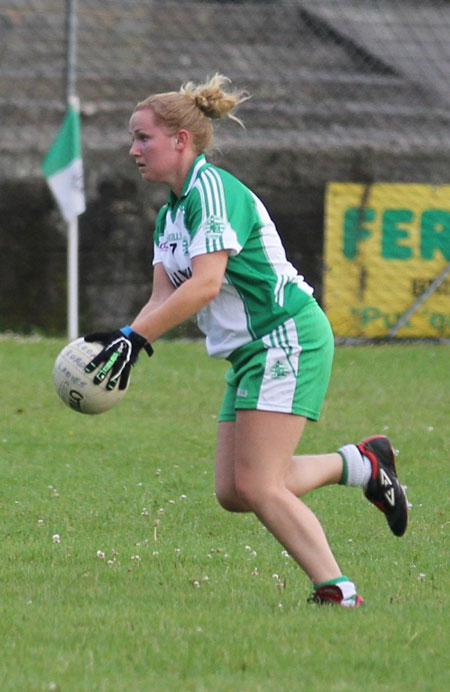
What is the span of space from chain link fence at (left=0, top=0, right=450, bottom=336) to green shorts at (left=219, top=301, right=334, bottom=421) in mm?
11209

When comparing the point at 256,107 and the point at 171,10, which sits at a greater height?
the point at 171,10

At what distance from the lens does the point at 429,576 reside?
18.6 ft

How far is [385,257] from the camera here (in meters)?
16.6

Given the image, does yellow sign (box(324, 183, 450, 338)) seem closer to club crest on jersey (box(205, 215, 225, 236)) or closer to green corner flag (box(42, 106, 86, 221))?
green corner flag (box(42, 106, 86, 221))

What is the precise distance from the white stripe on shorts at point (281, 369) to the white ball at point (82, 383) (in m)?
0.57

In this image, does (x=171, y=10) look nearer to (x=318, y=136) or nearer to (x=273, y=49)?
(x=273, y=49)

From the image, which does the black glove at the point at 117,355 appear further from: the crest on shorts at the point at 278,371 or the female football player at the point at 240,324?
the crest on shorts at the point at 278,371

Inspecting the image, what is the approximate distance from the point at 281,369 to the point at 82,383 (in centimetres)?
78

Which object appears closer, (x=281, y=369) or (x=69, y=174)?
(x=281, y=369)

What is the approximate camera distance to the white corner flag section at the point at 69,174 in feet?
49.3

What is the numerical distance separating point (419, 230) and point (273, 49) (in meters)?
5.45

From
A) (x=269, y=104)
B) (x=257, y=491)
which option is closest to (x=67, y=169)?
(x=269, y=104)

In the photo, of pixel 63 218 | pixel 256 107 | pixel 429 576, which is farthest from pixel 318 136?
pixel 429 576

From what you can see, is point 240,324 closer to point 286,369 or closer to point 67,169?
point 286,369
